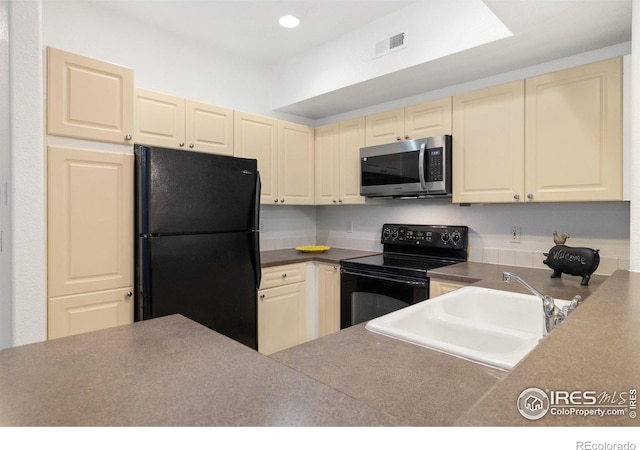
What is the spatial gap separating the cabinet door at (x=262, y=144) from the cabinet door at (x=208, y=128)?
0.24ft

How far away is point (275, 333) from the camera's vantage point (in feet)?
9.45

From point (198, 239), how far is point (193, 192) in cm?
29

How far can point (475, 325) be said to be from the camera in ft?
4.38

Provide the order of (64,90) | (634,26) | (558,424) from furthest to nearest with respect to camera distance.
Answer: (64,90)
(634,26)
(558,424)

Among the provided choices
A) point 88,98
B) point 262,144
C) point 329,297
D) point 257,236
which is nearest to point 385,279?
point 329,297

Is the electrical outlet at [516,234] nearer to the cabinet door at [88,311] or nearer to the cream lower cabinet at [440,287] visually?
the cream lower cabinet at [440,287]

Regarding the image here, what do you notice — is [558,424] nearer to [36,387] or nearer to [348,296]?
[36,387]

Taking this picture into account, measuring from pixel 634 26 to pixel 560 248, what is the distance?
104 centimetres

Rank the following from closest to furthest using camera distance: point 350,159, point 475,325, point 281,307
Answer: point 475,325 < point 281,307 < point 350,159

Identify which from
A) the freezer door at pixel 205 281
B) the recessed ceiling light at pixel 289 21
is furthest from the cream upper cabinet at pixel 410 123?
the freezer door at pixel 205 281

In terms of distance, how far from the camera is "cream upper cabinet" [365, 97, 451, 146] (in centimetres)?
262

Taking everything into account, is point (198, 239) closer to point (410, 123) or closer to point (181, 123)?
point (181, 123)

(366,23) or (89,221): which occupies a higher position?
(366,23)

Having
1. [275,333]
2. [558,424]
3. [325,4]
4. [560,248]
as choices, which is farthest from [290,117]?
[558,424]
